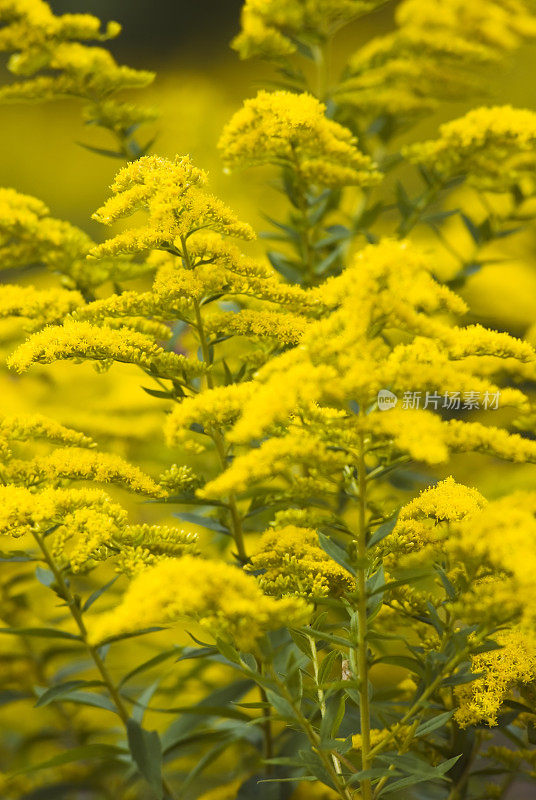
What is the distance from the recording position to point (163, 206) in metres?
0.59

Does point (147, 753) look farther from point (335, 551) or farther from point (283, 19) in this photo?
point (283, 19)

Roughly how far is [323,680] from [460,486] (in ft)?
0.64

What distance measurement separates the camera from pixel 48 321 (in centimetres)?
75

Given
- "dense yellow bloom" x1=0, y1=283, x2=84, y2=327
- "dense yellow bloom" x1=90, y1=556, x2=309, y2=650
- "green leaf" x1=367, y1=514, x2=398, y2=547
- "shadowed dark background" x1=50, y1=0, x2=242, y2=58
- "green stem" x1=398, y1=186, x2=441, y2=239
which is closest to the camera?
"dense yellow bloom" x1=90, y1=556, x2=309, y2=650

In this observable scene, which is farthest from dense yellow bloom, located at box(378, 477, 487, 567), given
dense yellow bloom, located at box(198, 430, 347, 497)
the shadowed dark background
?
the shadowed dark background

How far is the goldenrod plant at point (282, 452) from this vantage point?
496 millimetres

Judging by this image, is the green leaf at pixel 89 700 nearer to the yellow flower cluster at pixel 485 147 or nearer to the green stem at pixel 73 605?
the green stem at pixel 73 605

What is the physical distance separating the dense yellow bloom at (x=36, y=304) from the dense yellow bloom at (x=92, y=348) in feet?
0.43

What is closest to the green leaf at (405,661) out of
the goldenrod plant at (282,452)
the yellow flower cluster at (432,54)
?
the goldenrod plant at (282,452)

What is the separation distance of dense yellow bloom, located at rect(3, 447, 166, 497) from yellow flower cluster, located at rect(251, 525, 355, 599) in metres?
0.11

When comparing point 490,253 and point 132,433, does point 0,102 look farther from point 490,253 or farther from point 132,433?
point 490,253

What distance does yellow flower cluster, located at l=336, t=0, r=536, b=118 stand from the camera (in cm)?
106

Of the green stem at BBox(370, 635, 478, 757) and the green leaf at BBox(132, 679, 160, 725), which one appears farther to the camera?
the green leaf at BBox(132, 679, 160, 725)
